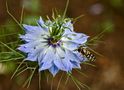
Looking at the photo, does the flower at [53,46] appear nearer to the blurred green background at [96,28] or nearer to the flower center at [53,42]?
the flower center at [53,42]

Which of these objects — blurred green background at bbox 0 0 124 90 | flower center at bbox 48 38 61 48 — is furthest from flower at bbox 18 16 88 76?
blurred green background at bbox 0 0 124 90

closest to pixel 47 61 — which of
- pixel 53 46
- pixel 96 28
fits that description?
pixel 53 46

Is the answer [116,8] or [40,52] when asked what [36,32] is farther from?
[116,8]

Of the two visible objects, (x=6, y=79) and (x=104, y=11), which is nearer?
(x=6, y=79)

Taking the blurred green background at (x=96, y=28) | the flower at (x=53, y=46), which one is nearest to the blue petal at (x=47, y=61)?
the flower at (x=53, y=46)

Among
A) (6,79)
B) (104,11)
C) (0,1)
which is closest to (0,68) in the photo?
(6,79)
